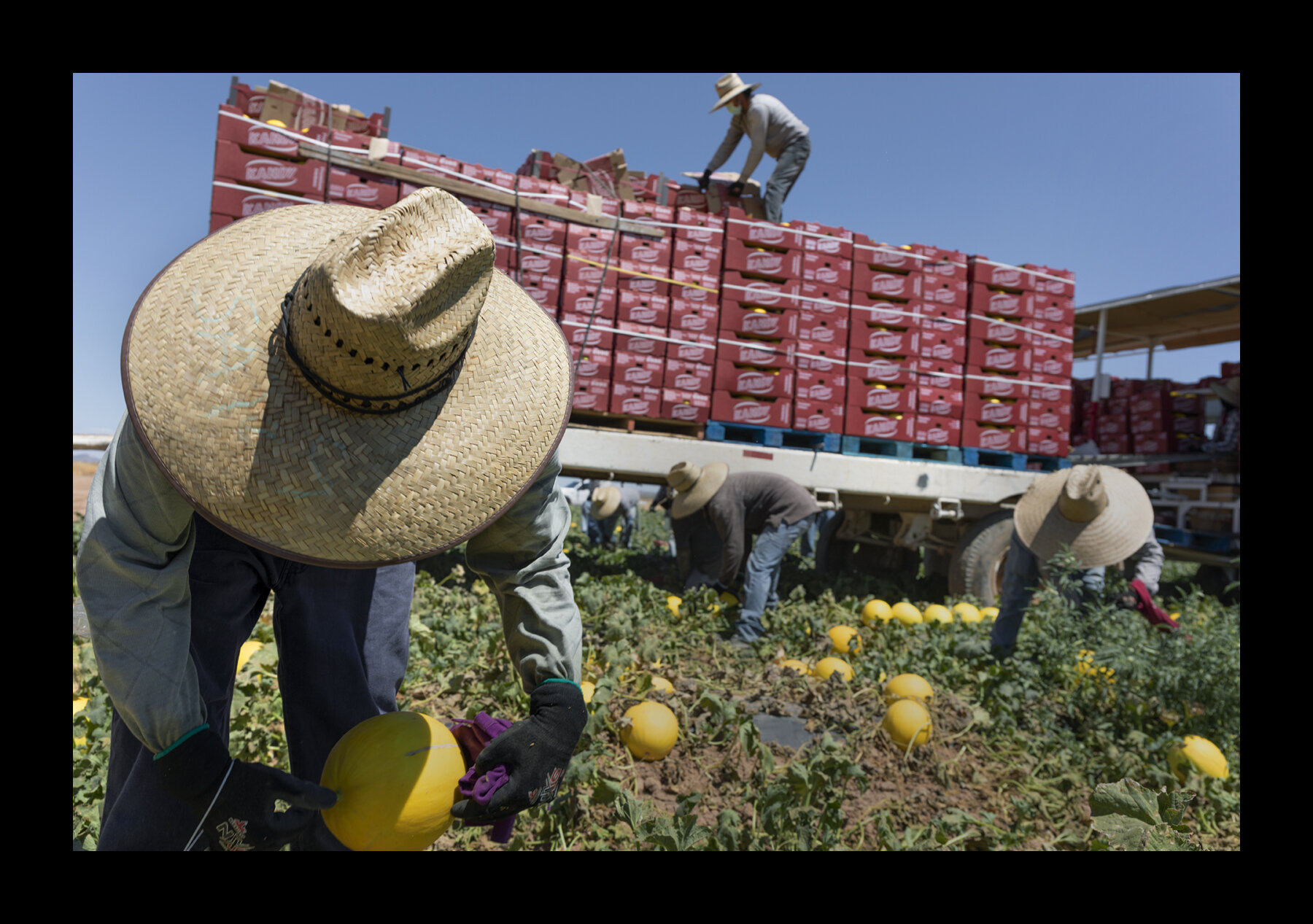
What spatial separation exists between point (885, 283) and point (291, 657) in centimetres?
668

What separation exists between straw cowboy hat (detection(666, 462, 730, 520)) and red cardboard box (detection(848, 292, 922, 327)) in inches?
87.5

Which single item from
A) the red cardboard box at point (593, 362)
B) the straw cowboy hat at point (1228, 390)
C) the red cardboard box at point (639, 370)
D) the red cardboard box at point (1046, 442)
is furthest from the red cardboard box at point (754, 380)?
the straw cowboy hat at point (1228, 390)

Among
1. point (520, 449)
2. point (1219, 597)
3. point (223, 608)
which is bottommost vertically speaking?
point (1219, 597)

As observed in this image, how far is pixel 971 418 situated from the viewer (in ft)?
25.3

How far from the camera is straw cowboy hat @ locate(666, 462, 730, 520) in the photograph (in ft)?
20.5

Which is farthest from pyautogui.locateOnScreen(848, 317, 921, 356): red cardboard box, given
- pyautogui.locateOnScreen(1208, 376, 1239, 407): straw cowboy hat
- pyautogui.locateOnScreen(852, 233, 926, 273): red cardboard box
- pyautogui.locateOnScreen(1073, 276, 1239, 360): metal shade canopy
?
pyautogui.locateOnScreen(1073, 276, 1239, 360): metal shade canopy

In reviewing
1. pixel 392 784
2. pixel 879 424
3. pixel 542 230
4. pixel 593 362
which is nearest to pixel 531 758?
pixel 392 784

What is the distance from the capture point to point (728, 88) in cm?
777

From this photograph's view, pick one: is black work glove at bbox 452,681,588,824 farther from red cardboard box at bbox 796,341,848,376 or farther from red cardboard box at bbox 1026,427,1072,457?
red cardboard box at bbox 1026,427,1072,457

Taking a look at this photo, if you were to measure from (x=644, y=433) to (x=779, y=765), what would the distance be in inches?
143

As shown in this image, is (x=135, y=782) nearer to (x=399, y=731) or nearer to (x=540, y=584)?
(x=399, y=731)

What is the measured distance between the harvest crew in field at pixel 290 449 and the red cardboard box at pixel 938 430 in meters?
6.44

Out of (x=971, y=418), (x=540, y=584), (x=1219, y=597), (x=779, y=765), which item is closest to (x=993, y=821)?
(x=779, y=765)

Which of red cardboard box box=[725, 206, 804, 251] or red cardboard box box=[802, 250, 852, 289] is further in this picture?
red cardboard box box=[802, 250, 852, 289]
